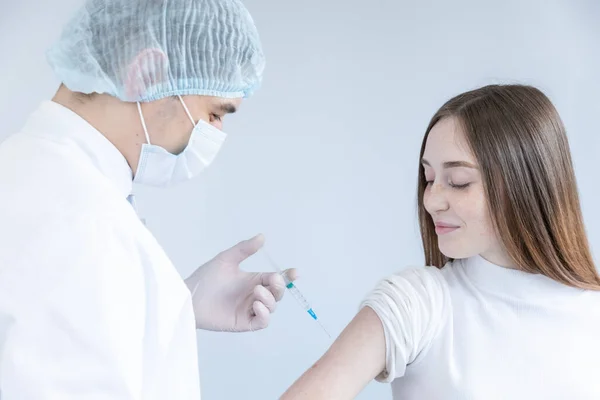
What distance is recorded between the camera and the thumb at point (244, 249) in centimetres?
175

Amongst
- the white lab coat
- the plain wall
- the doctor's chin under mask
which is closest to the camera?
the white lab coat

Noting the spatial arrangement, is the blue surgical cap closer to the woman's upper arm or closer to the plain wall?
the woman's upper arm

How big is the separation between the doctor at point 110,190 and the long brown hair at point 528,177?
48 cm

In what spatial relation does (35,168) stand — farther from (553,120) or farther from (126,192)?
(553,120)

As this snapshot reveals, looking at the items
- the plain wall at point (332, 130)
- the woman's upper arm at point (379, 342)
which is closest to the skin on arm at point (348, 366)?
the woman's upper arm at point (379, 342)

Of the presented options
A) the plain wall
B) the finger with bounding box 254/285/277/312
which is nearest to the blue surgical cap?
the finger with bounding box 254/285/277/312

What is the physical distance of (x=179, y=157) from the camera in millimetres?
1371

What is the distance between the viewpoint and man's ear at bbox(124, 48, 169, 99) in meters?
1.25

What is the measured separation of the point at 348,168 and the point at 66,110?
136 centimetres

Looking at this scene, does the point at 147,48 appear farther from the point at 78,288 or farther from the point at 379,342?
the point at 379,342

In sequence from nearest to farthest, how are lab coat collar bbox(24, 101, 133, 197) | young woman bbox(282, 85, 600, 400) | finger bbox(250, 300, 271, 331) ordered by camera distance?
lab coat collar bbox(24, 101, 133, 197), young woman bbox(282, 85, 600, 400), finger bbox(250, 300, 271, 331)

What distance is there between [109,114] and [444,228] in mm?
709

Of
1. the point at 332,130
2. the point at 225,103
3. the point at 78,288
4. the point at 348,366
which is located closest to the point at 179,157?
the point at 225,103

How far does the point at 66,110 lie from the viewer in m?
1.24
